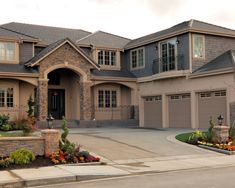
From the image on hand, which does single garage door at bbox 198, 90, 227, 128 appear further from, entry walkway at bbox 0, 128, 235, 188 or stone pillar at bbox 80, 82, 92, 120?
stone pillar at bbox 80, 82, 92, 120

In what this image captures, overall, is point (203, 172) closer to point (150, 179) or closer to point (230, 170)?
point (230, 170)

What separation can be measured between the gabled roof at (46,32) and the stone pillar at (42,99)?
14.4 ft

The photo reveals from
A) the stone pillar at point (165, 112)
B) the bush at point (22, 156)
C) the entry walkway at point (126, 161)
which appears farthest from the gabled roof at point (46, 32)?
the bush at point (22, 156)

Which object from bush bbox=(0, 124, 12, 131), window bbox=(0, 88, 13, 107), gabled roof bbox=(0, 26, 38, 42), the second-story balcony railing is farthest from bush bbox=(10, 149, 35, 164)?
the second-story balcony railing

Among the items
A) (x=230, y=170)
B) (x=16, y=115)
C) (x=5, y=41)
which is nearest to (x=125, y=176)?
(x=230, y=170)

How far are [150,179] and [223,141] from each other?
826cm

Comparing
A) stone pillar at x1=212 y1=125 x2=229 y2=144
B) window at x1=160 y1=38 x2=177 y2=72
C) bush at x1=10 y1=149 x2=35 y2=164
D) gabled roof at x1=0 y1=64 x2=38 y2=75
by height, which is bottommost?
bush at x1=10 y1=149 x2=35 y2=164

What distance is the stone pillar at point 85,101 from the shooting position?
90.6 feet

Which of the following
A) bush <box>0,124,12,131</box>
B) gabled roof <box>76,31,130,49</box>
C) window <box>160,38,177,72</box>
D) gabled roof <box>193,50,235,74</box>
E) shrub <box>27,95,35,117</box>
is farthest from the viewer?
gabled roof <box>76,31,130,49</box>

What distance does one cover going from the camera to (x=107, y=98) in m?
30.8

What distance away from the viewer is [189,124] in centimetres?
2634

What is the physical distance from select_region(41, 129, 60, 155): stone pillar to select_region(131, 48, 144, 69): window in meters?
17.6

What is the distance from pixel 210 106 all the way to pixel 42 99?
10742 millimetres

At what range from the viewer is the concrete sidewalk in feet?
34.7
